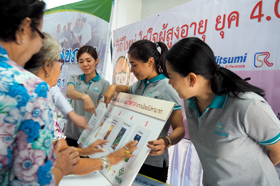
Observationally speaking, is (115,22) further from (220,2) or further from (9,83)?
(9,83)

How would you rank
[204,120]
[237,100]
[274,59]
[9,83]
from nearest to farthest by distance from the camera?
[9,83] < [237,100] < [204,120] < [274,59]

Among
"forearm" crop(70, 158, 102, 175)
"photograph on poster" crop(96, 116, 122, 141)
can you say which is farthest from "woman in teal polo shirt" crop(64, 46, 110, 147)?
"forearm" crop(70, 158, 102, 175)

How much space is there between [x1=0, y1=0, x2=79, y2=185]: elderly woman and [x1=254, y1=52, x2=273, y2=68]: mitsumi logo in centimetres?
168

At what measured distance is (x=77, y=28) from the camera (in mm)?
4094

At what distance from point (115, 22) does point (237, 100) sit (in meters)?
3.73

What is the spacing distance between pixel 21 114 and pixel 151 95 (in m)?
0.95

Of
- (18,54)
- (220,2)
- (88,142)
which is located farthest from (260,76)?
(18,54)

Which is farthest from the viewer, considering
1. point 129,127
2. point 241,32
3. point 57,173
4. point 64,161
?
point 241,32

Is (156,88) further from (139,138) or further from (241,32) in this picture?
(241,32)

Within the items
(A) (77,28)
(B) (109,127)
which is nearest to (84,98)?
(B) (109,127)

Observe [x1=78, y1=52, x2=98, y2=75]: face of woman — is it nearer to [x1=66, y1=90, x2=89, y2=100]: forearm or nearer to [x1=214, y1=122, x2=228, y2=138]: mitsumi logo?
[x1=66, y1=90, x2=89, y2=100]: forearm

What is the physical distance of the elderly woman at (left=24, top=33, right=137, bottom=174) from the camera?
982 millimetres

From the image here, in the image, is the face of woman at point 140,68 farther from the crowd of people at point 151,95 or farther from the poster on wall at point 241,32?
the poster on wall at point 241,32

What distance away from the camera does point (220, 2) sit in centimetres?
188
